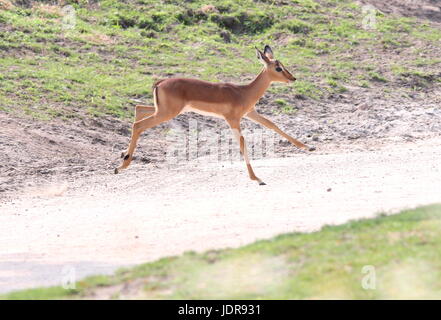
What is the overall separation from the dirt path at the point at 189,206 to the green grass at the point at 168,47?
3.41 m

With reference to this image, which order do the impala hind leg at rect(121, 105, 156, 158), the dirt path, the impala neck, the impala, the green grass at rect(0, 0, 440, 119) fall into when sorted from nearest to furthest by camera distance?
the dirt path, the impala, the impala hind leg at rect(121, 105, 156, 158), the impala neck, the green grass at rect(0, 0, 440, 119)

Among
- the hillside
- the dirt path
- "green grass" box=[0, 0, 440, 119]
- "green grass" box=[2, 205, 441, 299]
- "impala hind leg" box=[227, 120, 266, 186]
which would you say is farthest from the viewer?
"green grass" box=[0, 0, 440, 119]

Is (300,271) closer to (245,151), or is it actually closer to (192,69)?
(245,151)

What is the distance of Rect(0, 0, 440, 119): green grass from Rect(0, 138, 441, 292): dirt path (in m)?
3.41

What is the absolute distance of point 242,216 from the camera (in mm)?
12086

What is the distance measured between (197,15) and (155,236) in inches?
514

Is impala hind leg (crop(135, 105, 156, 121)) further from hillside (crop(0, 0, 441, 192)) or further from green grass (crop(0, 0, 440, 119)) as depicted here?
green grass (crop(0, 0, 440, 119))

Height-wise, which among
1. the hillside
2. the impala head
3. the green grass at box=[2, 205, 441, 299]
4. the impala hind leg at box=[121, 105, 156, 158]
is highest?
the impala head

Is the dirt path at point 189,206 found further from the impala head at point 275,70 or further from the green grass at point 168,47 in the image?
the green grass at point 168,47

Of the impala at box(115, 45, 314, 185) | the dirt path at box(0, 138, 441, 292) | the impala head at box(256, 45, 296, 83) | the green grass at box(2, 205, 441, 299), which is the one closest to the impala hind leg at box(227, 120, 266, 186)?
the impala at box(115, 45, 314, 185)

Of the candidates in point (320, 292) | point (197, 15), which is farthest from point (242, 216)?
point (197, 15)

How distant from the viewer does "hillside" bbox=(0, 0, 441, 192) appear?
55.0ft

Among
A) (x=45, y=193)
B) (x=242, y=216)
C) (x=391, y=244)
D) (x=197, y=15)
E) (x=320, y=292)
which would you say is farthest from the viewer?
(x=197, y=15)

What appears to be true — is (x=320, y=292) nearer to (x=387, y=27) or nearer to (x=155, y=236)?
(x=155, y=236)
